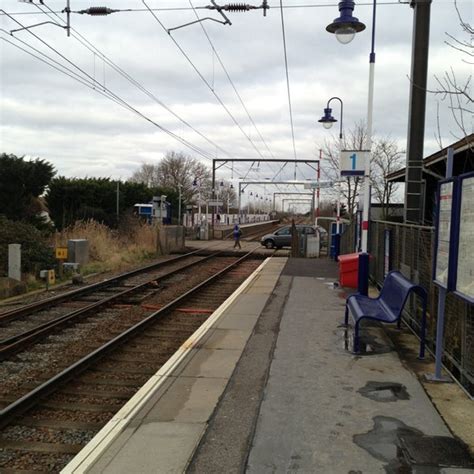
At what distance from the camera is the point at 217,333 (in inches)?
311

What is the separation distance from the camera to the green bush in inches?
694

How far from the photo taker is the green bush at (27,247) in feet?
57.8

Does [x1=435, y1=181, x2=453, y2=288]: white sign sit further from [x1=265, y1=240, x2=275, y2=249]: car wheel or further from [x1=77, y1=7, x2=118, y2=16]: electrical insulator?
[x1=265, y1=240, x2=275, y2=249]: car wheel

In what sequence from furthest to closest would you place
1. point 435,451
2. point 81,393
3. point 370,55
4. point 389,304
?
point 370,55 → point 389,304 → point 81,393 → point 435,451

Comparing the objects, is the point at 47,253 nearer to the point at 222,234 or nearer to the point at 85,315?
the point at 85,315

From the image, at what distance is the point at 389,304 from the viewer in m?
7.12

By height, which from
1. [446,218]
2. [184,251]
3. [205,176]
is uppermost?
[205,176]

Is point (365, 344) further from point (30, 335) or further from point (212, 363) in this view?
point (30, 335)

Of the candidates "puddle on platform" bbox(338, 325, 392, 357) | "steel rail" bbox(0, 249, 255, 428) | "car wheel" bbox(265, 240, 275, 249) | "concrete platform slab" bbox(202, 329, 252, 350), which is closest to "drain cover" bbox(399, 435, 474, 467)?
"puddle on platform" bbox(338, 325, 392, 357)

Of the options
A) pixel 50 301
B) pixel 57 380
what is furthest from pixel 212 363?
pixel 50 301

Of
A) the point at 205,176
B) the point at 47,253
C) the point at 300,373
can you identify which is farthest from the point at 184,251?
the point at 205,176

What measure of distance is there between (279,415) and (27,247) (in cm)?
1608

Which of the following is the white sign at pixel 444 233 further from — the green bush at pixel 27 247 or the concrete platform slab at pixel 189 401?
the green bush at pixel 27 247

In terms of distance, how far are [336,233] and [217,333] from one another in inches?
640
